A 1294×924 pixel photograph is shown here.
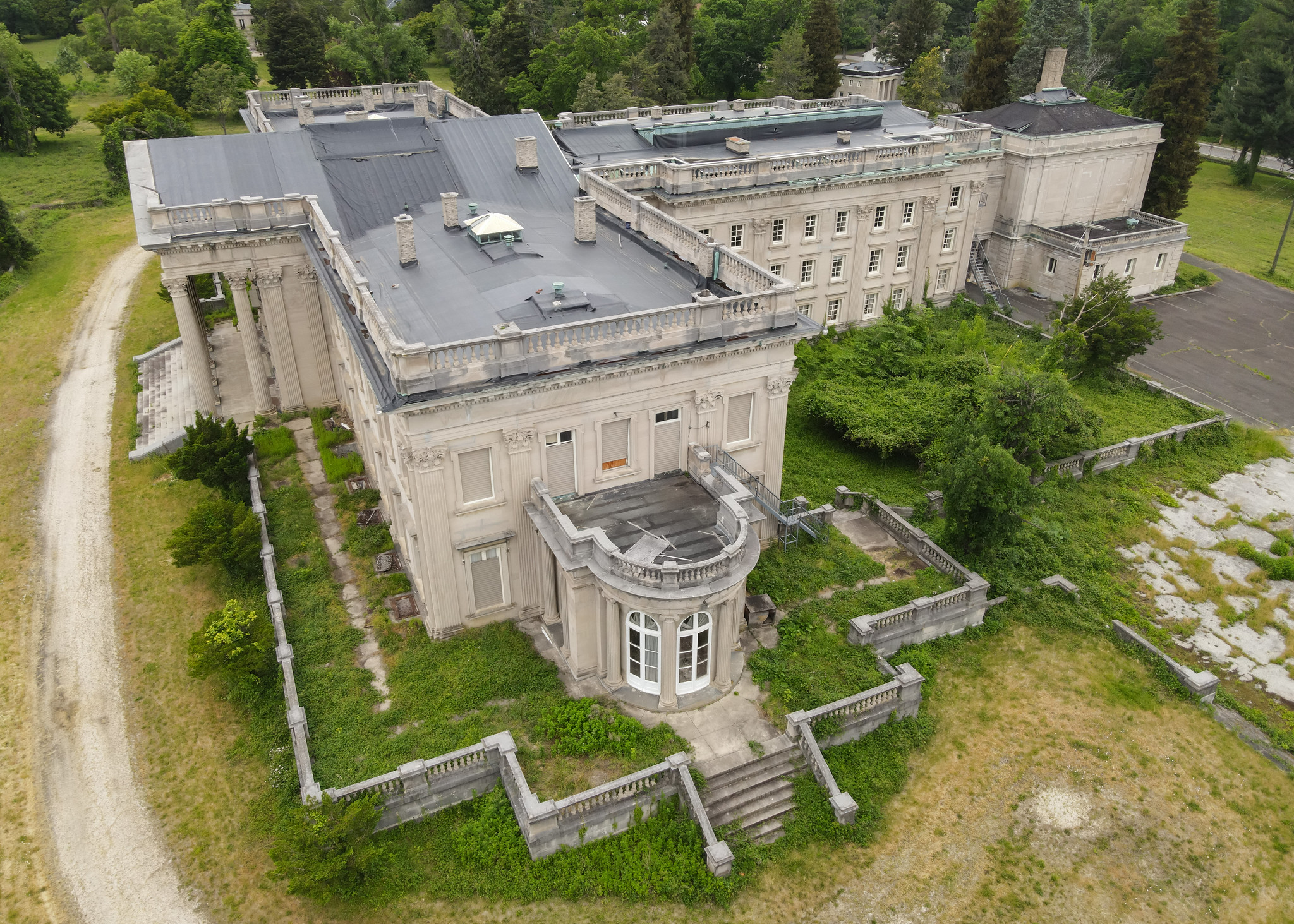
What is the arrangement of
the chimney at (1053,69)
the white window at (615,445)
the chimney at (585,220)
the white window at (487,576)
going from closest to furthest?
the white window at (615,445), the white window at (487,576), the chimney at (585,220), the chimney at (1053,69)

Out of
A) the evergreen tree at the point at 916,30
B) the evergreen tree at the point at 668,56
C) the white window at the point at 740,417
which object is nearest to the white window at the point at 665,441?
the white window at the point at 740,417

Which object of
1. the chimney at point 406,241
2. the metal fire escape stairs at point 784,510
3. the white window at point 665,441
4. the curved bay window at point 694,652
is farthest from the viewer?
the chimney at point 406,241

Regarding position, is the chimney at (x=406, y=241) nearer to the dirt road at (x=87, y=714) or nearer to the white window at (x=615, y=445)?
the white window at (x=615, y=445)

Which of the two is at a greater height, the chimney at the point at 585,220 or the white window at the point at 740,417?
the chimney at the point at 585,220

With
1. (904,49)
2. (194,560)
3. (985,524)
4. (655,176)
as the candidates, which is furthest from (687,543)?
(904,49)

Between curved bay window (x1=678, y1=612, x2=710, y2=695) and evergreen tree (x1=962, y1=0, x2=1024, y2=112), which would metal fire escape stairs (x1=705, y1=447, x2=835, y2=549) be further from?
evergreen tree (x1=962, y1=0, x2=1024, y2=112)

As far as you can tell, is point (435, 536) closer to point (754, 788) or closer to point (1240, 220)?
point (754, 788)

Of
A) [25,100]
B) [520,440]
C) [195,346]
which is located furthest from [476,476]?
[25,100]
